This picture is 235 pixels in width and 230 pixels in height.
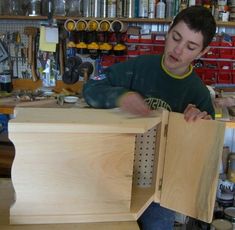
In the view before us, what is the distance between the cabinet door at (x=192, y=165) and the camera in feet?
2.61

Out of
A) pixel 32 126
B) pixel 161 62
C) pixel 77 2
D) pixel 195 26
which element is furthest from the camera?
pixel 77 2

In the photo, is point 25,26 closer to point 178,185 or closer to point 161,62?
point 161,62

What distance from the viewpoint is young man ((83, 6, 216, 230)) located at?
97 cm

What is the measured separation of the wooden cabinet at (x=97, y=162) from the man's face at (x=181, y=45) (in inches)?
11.0

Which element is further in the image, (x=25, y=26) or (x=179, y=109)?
(x=25, y=26)

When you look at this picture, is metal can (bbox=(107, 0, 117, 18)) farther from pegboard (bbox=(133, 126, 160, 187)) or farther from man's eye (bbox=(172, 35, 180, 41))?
pegboard (bbox=(133, 126, 160, 187))

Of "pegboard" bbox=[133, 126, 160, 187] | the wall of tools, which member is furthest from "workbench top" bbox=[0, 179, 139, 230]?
the wall of tools

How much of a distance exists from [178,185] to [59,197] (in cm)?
32

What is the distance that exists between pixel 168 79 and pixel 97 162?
1.53 feet

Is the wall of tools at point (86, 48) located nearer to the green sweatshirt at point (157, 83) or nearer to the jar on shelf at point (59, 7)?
the jar on shelf at point (59, 7)

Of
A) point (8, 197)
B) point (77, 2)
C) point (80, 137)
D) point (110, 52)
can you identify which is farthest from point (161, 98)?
point (77, 2)

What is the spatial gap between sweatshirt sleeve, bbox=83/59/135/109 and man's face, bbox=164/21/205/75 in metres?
0.14

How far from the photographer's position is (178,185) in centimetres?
87

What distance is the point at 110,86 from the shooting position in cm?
104
